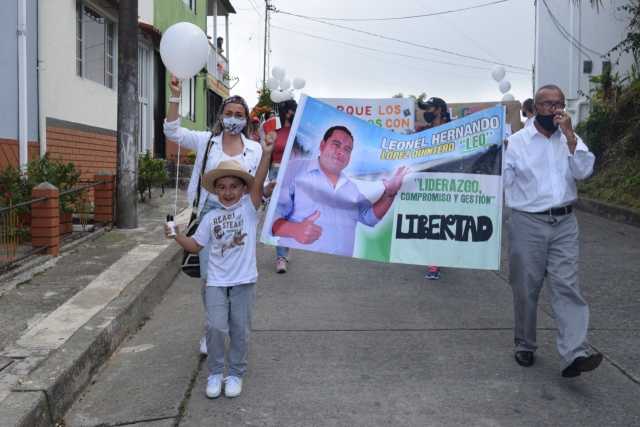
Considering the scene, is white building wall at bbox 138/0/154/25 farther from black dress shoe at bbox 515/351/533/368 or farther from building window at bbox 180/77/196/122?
black dress shoe at bbox 515/351/533/368

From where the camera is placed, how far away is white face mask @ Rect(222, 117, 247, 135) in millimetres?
4570

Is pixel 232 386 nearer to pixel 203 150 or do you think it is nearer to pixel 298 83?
pixel 203 150

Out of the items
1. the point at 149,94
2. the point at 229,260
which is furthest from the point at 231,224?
the point at 149,94

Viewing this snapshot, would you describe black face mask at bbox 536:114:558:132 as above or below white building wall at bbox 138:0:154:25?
below

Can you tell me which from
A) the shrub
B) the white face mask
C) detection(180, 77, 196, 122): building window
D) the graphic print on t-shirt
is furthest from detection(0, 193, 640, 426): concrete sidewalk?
detection(180, 77, 196, 122): building window

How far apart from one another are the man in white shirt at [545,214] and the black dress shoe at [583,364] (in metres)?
0.08

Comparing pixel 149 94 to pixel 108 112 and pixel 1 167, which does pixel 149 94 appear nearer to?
pixel 108 112

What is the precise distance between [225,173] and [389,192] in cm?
161

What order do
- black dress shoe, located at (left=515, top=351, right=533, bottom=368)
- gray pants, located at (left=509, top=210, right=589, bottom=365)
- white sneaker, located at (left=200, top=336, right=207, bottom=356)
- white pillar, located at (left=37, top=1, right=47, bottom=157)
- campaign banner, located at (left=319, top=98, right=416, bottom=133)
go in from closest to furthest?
gray pants, located at (left=509, top=210, right=589, bottom=365)
black dress shoe, located at (left=515, top=351, right=533, bottom=368)
white sneaker, located at (left=200, top=336, right=207, bottom=356)
campaign banner, located at (left=319, top=98, right=416, bottom=133)
white pillar, located at (left=37, top=1, right=47, bottom=157)

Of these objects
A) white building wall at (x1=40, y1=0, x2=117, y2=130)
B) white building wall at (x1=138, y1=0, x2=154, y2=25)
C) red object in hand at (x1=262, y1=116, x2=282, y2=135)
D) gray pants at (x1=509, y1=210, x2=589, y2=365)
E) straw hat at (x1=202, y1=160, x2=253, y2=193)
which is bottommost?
gray pants at (x1=509, y1=210, x2=589, y2=365)

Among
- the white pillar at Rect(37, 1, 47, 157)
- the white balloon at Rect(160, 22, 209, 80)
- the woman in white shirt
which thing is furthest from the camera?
the white pillar at Rect(37, 1, 47, 157)

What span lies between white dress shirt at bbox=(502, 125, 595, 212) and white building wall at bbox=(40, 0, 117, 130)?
27.6 feet

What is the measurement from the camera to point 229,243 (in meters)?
4.26

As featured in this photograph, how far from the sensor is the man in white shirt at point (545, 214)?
454cm
